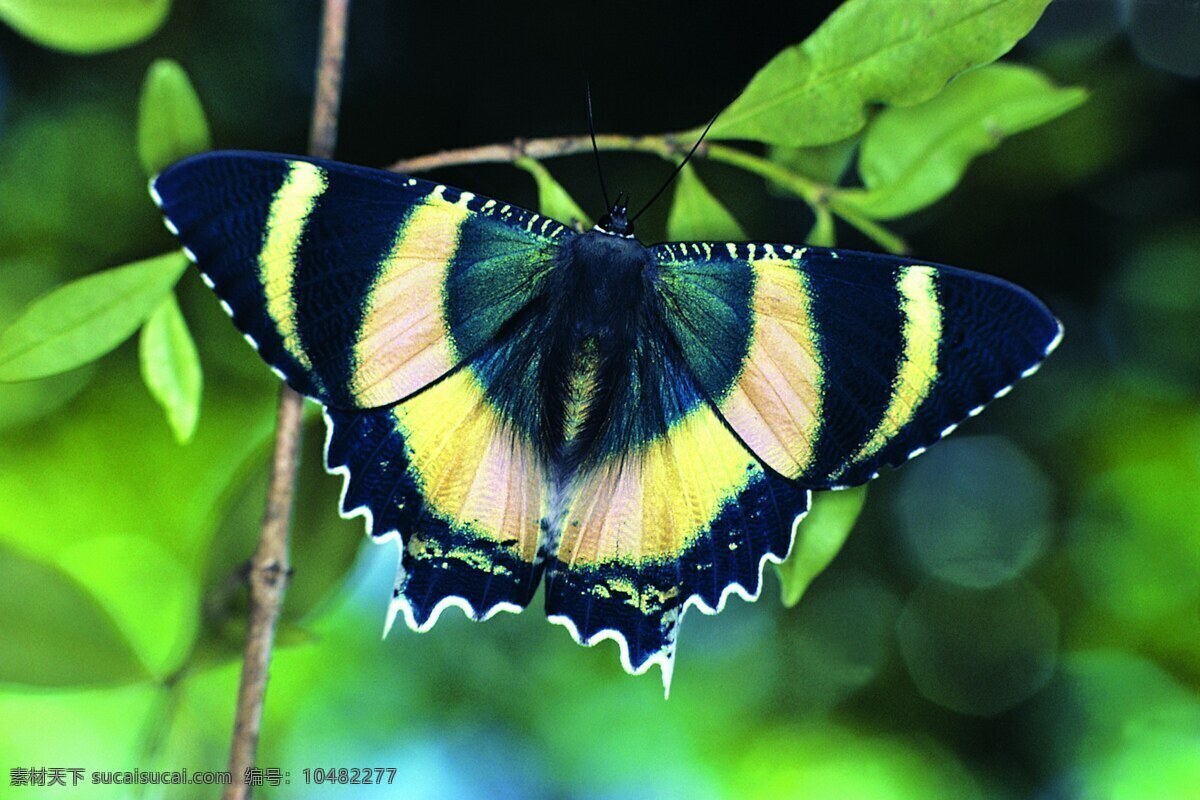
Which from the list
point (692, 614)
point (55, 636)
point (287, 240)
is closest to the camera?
point (287, 240)

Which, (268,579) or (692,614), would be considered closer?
(268,579)

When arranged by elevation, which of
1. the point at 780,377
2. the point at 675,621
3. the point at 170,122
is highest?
the point at 170,122

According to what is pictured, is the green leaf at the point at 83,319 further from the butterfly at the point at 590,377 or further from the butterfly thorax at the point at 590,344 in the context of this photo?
the butterfly thorax at the point at 590,344

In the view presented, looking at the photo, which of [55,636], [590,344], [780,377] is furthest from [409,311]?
[55,636]

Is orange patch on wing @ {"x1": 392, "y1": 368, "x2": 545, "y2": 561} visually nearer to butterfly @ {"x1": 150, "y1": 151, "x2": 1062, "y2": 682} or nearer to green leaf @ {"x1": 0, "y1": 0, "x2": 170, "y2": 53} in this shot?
butterfly @ {"x1": 150, "y1": 151, "x2": 1062, "y2": 682}

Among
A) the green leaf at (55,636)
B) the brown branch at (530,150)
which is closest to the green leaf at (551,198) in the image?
the brown branch at (530,150)

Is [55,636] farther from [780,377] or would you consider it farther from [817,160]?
[817,160]
